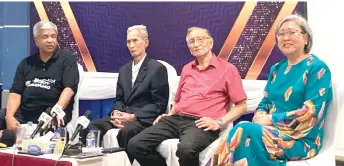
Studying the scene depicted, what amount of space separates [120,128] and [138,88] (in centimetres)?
39

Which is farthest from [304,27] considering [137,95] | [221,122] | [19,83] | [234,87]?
[19,83]

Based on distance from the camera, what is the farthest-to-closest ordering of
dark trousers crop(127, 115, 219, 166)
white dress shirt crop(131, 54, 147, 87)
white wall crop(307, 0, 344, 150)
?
white dress shirt crop(131, 54, 147, 87), white wall crop(307, 0, 344, 150), dark trousers crop(127, 115, 219, 166)

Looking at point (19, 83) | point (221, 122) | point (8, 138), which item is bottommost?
point (8, 138)

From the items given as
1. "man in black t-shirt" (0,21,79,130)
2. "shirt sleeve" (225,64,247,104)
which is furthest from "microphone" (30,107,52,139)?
"shirt sleeve" (225,64,247,104)

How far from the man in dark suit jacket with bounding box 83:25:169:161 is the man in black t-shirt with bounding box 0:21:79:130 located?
44cm

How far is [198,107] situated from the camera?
363cm

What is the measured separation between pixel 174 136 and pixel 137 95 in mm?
616

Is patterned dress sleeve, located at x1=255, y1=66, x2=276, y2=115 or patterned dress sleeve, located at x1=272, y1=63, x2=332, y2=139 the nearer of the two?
patterned dress sleeve, located at x1=272, y1=63, x2=332, y2=139

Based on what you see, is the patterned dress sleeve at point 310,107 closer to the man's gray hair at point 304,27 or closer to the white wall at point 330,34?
the man's gray hair at point 304,27

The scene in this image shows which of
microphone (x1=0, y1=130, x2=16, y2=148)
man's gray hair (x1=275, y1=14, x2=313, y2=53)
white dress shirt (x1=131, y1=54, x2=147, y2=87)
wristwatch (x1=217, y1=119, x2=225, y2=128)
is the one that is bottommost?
microphone (x1=0, y1=130, x2=16, y2=148)

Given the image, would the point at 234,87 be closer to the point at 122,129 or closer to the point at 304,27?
the point at 304,27

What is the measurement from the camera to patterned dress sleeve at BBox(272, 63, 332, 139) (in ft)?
9.00

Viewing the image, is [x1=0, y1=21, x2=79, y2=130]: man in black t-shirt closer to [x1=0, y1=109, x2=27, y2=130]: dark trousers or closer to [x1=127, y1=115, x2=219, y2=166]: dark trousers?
[x1=0, y1=109, x2=27, y2=130]: dark trousers

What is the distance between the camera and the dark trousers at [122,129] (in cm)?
374
